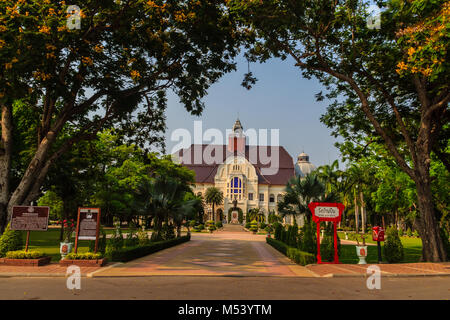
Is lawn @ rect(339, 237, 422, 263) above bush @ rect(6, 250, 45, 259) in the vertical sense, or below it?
below

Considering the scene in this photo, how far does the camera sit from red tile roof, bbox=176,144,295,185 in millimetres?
77394

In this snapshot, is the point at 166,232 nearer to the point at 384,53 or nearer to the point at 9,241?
the point at 9,241

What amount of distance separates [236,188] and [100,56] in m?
62.1

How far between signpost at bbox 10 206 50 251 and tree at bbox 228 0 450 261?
10764 mm

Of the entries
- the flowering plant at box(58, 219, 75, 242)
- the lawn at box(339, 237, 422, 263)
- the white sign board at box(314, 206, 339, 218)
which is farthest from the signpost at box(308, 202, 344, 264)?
the flowering plant at box(58, 219, 75, 242)

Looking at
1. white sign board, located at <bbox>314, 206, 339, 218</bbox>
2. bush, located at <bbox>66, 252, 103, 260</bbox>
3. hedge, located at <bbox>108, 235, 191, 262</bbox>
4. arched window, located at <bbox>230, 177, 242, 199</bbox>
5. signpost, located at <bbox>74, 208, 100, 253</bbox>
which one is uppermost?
arched window, located at <bbox>230, 177, 242, 199</bbox>

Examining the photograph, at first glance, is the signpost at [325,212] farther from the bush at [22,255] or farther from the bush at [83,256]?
the bush at [22,255]

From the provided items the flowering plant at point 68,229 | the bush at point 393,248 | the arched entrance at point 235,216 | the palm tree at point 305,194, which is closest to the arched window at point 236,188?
the arched entrance at point 235,216

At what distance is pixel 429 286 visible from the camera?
8.68m

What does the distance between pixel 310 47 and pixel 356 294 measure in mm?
11513

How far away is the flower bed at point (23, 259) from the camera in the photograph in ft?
35.7

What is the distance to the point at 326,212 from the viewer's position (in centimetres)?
1339

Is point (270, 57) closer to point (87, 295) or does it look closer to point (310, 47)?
point (310, 47)

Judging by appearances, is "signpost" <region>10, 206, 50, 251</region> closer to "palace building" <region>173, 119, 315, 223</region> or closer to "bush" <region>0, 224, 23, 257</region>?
"bush" <region>0, 224, 23, 257</region>
